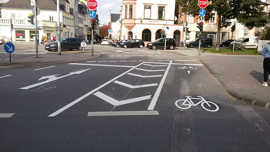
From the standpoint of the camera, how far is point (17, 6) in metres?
56.4

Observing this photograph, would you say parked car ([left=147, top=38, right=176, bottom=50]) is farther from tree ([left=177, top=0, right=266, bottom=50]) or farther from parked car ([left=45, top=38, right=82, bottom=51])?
parked car ([left=45, top=38, right=82, bottom=51])

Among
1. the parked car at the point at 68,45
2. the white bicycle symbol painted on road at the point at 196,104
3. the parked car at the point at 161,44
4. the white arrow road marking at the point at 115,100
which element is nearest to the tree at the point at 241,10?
the parked car at the point at 161,44

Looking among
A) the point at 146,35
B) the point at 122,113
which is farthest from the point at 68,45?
the point at 122,113

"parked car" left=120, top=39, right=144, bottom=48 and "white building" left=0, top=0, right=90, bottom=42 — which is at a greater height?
"white building" left=0, top=0, right=90, bottom=42

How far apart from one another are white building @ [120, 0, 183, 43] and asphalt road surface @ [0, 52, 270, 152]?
143 feet

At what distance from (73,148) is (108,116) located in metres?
1.70

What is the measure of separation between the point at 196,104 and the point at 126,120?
235 centimetres

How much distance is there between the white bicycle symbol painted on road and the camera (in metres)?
6.41

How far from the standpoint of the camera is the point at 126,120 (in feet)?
17.2

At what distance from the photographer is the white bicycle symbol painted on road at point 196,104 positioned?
641 centimetres

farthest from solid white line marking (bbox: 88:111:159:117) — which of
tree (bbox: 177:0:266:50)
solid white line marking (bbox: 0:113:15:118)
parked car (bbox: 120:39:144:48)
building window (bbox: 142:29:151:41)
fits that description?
building window (bbox: 142:29:151:41)

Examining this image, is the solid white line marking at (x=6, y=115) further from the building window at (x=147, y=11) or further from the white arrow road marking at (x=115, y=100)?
the building window at (x=147, y=11)

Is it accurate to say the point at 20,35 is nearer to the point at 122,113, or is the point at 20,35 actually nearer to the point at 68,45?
the point at 68,45

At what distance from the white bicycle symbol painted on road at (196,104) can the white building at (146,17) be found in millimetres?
44894
